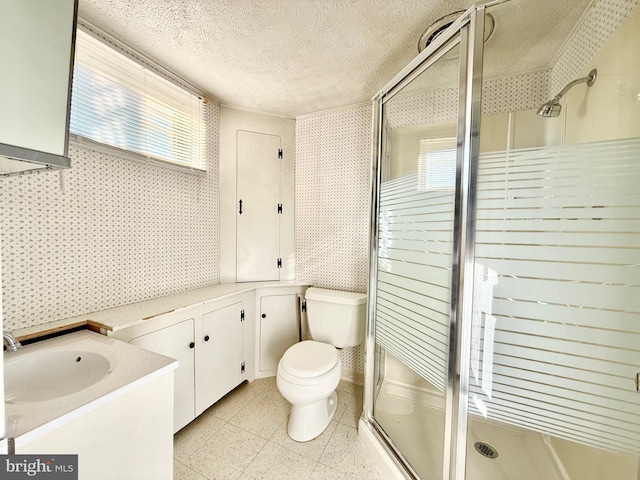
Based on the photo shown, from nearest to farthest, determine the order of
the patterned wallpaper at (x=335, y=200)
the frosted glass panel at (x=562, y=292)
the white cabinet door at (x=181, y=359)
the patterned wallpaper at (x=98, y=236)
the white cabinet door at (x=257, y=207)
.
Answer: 1. the frosted glass panel at (x=562, y=292)
2. the patterned wallpaper at (x=98, y=236)
3. the white cabinet door at (x=181, y=359)
4. the patterned wallpaper at (x=335, y=200)
5. the white cabinet door at (x=257, y=207)

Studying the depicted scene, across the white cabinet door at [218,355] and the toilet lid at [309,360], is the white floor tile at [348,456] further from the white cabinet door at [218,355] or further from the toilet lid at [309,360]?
the white cabinet door at [218,355]

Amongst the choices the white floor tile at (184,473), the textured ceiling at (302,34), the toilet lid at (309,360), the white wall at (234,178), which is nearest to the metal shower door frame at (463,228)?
the textured ceiling at (302,34)

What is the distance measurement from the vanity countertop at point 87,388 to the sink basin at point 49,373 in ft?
0.07

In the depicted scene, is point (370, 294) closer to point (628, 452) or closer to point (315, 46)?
point (628, 452)

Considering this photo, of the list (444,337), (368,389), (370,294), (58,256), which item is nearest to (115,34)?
(58,256)

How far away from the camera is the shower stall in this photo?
86cm

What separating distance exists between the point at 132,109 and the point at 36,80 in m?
0.96

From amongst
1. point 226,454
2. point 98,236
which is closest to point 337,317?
point 226,454

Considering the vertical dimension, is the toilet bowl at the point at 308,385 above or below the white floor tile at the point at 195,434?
above

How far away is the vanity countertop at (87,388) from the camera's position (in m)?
0.62

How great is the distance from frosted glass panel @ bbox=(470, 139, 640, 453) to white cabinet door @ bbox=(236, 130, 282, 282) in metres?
1.64

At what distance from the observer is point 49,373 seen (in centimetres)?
100

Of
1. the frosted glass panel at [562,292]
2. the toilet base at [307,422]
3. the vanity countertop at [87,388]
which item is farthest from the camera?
the toilet base at [307,422]

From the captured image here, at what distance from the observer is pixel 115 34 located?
1347 millimetres
